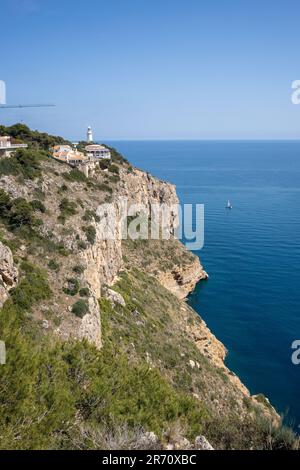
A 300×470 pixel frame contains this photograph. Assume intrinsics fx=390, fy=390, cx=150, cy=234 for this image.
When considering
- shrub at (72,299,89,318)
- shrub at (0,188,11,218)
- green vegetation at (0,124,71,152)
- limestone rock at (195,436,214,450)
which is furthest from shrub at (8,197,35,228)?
→ green vegetation at (0,124,71,152)

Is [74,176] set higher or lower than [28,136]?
lower

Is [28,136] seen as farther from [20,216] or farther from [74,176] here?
[20,216]

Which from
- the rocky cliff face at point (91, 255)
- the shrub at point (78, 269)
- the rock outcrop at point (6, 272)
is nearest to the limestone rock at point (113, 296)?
the rocky cliff face at point (91, 255)

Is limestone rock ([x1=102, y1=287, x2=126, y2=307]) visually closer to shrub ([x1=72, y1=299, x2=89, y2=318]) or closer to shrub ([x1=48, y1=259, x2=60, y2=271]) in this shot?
shrub ([x1=48, y1=259, x2=60, y2=271])

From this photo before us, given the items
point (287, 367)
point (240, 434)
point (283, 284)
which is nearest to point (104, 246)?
point (287, 367)
